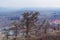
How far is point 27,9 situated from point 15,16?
0.42ft

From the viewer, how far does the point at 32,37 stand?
0.96 metres

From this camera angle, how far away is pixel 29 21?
954 millimetres

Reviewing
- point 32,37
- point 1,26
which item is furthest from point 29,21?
point 1,26

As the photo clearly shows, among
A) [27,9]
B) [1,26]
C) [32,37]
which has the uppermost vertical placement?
[27,9]

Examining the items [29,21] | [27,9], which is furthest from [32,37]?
[27,9]

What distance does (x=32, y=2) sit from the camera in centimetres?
97

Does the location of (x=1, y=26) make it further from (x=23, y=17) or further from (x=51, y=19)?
(x=51, y=19)

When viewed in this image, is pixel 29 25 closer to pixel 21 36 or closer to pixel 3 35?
pixel 21 36

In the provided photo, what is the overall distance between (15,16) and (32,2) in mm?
204

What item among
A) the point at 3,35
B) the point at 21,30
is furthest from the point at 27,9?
the point at 3,35

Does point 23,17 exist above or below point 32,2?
below

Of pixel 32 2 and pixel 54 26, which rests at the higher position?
pixel 32 2

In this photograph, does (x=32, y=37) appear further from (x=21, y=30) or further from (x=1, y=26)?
(x=1, y=26)

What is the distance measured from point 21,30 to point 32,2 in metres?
0.28
